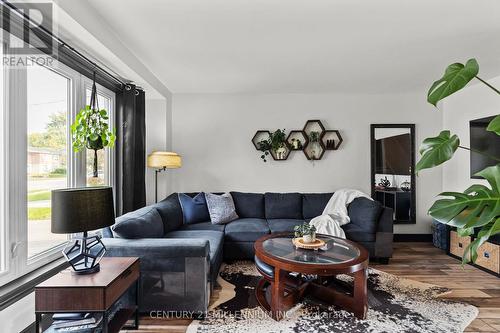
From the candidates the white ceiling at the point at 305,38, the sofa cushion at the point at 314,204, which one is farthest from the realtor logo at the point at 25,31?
the sofa cushion at the point at 314,204

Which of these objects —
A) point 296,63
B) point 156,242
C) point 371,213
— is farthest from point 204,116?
point 371,213

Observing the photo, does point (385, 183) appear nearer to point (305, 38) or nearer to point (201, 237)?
point (305, 38)

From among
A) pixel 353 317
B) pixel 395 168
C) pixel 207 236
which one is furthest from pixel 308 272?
pixel 395 168

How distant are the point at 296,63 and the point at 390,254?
106 inches

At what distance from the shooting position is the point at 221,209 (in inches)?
Result: 145

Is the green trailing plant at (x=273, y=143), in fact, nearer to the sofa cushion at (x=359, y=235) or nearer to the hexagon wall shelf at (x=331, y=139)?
the hexagon wall shelf at (x=331, y=139)

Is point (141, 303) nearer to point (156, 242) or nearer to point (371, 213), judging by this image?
point (156, 242)

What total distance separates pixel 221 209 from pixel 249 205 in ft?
1.70

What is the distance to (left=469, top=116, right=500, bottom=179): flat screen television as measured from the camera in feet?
10.8

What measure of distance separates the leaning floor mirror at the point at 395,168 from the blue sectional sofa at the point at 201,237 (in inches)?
38.4

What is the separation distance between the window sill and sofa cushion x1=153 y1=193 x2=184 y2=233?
3.63 ft

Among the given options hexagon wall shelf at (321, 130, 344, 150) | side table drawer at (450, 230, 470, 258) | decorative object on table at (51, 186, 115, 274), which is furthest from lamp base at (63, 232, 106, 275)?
side table drawer at (450, 230, 470, 258)

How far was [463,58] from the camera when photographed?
9.31 feet

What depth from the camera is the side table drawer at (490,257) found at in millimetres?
2979
